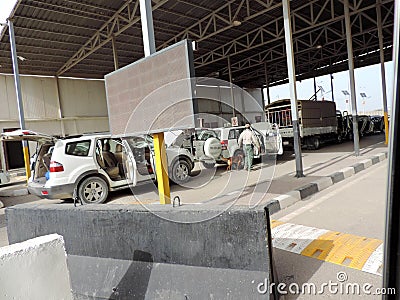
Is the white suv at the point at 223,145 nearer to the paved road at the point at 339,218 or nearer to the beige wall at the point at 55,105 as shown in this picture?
the paved road at the point at 339,218

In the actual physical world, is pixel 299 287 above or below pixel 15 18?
below

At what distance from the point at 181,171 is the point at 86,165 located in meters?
2.89

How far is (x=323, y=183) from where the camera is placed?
686 centimetres

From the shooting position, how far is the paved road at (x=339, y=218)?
287 cm

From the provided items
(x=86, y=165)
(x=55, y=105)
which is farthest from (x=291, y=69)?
(x=55, y=105)

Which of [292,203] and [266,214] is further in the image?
[292,203]

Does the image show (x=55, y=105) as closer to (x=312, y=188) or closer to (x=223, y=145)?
(x=223, y=145)

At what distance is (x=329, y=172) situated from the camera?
26.4 feet

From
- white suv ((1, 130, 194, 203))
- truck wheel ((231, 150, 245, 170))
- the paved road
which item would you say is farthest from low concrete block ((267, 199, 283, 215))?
truck wheel ((231, 150, 245, 170))

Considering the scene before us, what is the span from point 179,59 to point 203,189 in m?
5.50

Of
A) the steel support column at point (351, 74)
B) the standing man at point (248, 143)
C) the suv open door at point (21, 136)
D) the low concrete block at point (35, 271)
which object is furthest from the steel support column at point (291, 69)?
the low concrete block at point (35, 271)

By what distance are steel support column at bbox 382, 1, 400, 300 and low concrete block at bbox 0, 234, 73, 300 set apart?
182 centimetres

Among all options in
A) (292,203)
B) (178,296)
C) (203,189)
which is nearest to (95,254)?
(178,296)

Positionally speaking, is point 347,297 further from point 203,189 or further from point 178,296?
point 203,189
